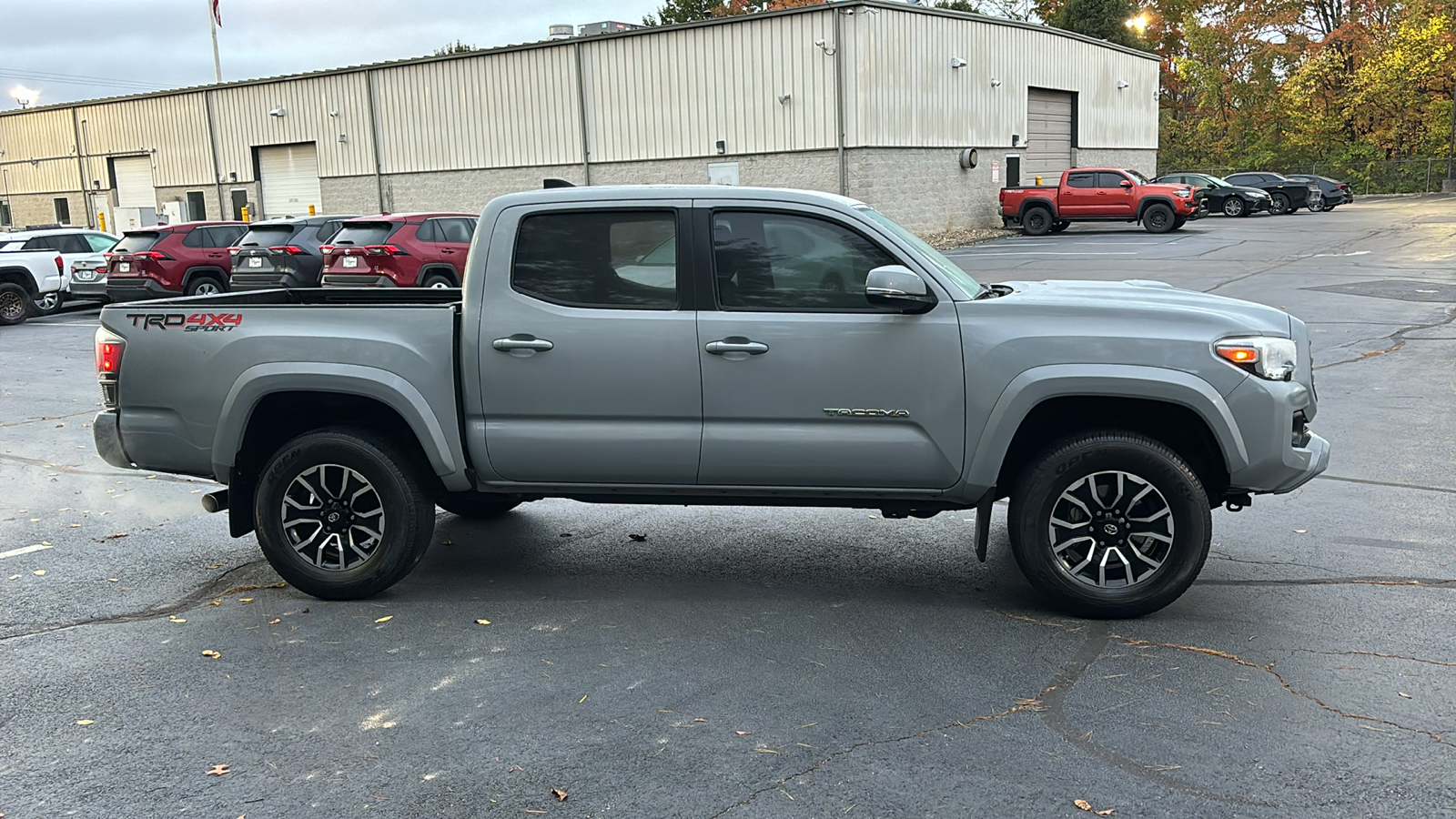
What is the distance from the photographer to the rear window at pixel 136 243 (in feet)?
70.3

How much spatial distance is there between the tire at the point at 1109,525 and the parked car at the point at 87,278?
22147mm

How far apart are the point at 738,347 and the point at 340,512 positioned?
2.13 meters

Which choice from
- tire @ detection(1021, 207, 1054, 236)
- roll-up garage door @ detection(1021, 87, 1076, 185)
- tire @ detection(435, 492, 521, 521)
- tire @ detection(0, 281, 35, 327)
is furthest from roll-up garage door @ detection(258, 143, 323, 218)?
tire @ detection(435, 492, 521, 521)

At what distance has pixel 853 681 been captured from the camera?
180 inches

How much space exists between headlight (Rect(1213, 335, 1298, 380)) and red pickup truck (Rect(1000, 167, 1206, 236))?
99.1 feet

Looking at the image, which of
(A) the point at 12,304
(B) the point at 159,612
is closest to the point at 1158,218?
(A) the point at 12,304

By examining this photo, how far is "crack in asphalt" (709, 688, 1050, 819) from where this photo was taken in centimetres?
366

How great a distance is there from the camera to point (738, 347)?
5.25 meters

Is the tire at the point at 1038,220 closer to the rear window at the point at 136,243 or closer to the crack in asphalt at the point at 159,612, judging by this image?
the rear window at the point at 136,243

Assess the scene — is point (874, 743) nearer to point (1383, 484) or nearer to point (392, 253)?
point (1383, 484)

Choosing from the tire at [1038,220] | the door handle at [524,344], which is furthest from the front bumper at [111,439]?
the tire at [1038,220]

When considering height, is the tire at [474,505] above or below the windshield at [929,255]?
below

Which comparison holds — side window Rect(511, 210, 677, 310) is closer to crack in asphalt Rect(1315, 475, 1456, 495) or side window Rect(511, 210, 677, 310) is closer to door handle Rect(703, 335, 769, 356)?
door handle Rect(703, 335, 769, 356)

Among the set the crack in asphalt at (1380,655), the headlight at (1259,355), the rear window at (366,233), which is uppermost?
the rear window at (366,233)
